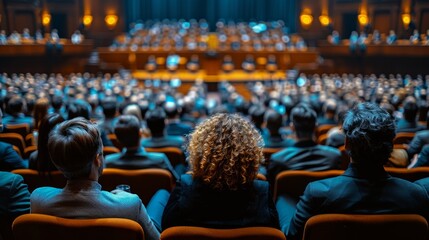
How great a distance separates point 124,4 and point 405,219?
70.9ft

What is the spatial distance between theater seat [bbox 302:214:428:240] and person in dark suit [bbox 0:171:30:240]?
145 cm

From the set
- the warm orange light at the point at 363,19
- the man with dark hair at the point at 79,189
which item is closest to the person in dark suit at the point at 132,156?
the man with dark hair at the point at 79,189

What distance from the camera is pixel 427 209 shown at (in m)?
1.89

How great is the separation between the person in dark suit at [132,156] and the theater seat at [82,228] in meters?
1.33

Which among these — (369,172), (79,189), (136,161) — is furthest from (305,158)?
(79,189)

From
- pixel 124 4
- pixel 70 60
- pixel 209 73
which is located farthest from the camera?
pixel 124 4

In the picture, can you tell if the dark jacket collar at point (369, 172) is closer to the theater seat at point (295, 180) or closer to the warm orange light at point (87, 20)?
the theater seat at point (295, 180)

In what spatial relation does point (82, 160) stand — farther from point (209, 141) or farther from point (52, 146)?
point (209, 141)

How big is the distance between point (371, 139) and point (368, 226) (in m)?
0.42

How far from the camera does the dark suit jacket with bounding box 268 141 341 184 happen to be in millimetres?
2941

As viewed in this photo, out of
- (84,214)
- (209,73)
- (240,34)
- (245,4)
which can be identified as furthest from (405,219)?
(245,4)

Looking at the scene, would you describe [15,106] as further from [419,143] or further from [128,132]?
[419,143]

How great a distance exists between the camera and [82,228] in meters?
1.61

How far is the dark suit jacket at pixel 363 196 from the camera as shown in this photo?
182 cm
